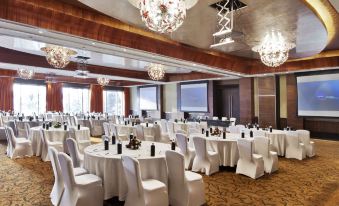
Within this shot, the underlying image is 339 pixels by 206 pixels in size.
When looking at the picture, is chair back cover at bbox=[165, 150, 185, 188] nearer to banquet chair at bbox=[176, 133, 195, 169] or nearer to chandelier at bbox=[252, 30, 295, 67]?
banquet chair at bbox=[176, 133, 195, 169]

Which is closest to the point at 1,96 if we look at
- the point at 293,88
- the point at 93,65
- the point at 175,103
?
the point at 93,65

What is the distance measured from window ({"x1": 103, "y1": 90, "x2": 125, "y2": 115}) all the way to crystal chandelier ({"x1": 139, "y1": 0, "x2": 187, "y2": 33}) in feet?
56.2

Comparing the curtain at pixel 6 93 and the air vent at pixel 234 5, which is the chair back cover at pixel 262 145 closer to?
the air vent at pixel 234 5

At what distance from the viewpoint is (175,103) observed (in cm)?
1728

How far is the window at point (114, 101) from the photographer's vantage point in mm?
19703

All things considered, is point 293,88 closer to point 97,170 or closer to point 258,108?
point 258,108

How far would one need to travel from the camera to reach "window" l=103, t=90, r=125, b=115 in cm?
1970

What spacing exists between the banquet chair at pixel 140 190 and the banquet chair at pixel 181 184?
273 mm

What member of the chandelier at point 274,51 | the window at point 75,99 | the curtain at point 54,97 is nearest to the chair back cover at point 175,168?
the chandelier at point 274,51

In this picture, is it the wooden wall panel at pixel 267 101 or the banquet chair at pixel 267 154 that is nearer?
the banquet chair at pixel 267 154

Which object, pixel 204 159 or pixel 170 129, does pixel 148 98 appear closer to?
pixel 170 129

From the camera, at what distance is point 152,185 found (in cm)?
348

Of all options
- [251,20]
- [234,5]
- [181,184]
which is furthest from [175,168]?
[251,20]

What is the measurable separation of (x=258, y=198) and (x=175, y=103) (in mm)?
13202
